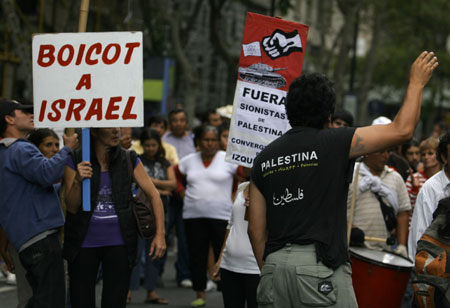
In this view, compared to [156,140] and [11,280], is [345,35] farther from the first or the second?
[11,280]

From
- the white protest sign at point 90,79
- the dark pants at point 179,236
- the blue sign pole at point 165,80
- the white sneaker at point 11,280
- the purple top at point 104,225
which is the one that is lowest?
the white sneaker at point 11,280

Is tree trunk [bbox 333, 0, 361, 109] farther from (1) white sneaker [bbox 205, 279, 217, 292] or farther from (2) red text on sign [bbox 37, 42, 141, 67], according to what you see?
(2) red text on sign [bbox 37, 42, 141, 67]

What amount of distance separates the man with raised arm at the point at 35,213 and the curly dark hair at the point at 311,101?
2.11 meters

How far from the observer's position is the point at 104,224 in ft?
20.2

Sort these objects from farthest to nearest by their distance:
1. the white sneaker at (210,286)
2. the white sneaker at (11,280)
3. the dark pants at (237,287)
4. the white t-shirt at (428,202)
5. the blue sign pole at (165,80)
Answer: the blue sign pole at (165,80)
the white sneaker at (210,286)
the white sneaker at (11,280)
the dark pants at (237,287)
the white t-shirt at (428,202)

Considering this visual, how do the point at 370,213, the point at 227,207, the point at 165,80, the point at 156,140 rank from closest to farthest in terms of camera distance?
the point at 370,213, the point at 227,207, the point at 156,140, the point at 165,80

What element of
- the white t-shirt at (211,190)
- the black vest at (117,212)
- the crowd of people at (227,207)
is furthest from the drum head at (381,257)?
the white t-shirt at (211,190)

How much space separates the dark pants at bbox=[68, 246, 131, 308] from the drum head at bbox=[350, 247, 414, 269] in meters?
1.85

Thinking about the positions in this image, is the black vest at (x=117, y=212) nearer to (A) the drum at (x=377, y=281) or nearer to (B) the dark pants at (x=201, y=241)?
(A) the drum at (x=377, y=281)

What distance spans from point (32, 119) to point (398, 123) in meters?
3.12

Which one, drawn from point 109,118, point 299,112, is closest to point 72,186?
point 109,118

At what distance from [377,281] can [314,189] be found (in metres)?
2.54

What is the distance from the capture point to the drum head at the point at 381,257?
671 cm

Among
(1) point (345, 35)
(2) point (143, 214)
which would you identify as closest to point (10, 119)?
(2) point (143, 214)
